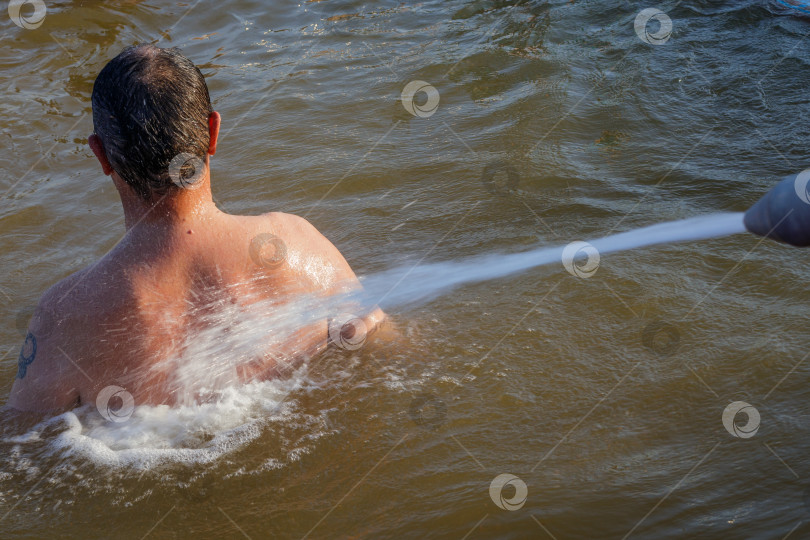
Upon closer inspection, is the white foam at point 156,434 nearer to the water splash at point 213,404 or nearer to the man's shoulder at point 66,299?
the water splash at point 213,404

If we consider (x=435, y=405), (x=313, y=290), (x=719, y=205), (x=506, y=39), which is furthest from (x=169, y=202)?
(x=506, y=39)

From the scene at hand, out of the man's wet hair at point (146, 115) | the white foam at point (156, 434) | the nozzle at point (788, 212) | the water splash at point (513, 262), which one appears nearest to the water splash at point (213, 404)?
the white foam at point (156, 434)

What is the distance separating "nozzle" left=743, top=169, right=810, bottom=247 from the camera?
2039 millimetres

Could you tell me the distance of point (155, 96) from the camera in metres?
2.54

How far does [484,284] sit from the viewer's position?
3.93 metres

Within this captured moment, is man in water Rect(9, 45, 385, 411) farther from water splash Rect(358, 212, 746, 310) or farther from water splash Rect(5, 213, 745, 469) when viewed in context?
water splash Rect(358, 212, 746, 310)

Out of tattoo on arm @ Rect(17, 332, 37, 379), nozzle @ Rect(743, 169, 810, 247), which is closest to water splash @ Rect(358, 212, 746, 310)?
tattoo on arm @ Rect(17, 332, 37, 379)

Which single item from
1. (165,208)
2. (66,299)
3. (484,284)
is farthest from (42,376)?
(484,284)

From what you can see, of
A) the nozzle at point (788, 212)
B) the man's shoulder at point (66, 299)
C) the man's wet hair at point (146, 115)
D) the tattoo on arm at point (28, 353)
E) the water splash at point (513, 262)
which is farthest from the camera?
the water splash at point (513, 262)

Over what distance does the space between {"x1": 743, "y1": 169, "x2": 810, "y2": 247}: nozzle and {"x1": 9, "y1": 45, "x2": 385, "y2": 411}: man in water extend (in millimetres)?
1670

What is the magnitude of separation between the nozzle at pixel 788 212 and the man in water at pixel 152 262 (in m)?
1.67

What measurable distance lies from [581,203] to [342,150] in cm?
205

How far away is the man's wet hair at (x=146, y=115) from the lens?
2539 mm

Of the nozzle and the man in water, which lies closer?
the nozzle
